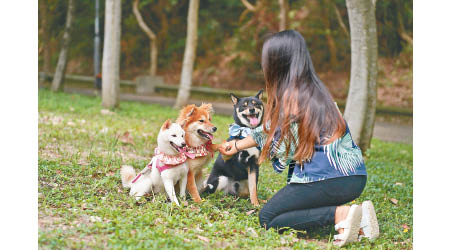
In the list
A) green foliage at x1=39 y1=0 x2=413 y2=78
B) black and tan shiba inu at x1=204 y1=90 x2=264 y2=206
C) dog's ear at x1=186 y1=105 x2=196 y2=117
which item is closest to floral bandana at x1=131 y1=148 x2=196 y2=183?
dog's ear at x1=186 y1=105 x2=196 y2=117

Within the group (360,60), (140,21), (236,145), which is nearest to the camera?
(236,145)

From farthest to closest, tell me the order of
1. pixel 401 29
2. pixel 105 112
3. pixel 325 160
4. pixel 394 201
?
pixel 401 29 < pixel 105 112 < pixel 394 201 < pixel 325 160

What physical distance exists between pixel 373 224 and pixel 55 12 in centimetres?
1918

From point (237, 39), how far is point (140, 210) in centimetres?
1795

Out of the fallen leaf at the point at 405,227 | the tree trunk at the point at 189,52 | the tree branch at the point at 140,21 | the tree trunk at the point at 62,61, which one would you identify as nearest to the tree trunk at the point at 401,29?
the tree trunk at the point at 189,52

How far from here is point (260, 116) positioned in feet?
16.1

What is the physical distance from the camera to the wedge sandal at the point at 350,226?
13.2ft

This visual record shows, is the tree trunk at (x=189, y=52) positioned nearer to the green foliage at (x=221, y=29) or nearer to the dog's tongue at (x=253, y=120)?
the green foliage at (x=221, y=29)

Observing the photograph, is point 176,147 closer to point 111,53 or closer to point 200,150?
point 200,150

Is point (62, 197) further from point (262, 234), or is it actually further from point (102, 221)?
point (262, 234)

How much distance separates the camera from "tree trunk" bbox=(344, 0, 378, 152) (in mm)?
8492

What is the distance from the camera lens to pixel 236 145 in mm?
4613

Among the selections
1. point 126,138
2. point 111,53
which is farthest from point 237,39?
point 126,138

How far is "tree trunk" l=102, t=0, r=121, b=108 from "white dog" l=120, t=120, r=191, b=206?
8173 millimetres
